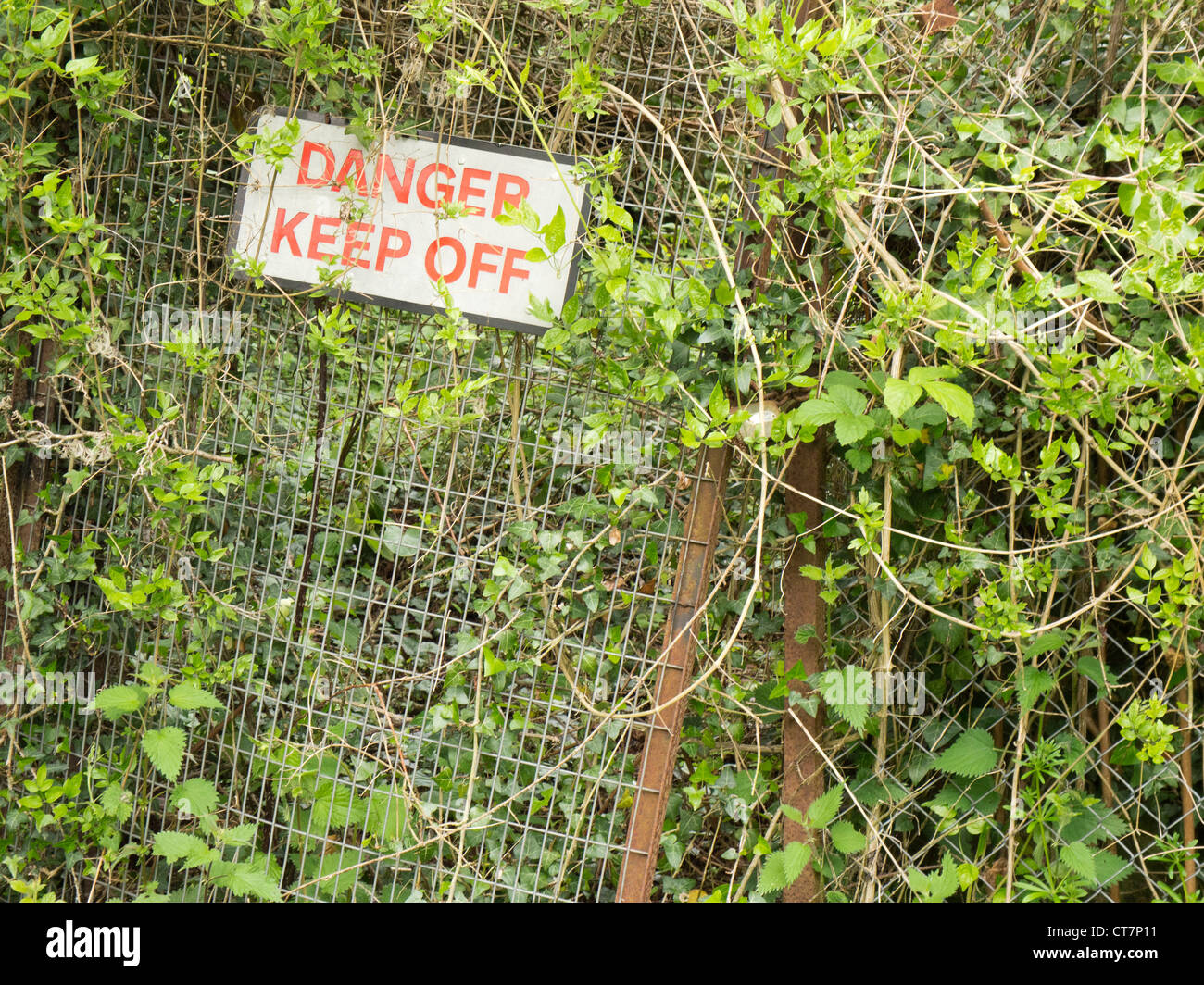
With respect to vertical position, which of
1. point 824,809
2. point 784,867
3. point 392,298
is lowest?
point 784,867

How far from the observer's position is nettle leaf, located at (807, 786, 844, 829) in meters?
1.97

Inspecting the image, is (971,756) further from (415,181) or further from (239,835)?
(415,181)

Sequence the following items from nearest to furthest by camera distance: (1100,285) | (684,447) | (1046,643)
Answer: (1100,285) < (1046,643) < (684,447)

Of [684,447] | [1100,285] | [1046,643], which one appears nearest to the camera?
[1100,285]

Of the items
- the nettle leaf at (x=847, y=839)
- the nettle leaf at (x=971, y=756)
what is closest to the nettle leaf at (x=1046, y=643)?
the nettle leaf at (x=971, y=756)

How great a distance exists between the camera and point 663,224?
6.92 feet

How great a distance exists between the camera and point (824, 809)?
198 cm

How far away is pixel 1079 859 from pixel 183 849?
2.13 m

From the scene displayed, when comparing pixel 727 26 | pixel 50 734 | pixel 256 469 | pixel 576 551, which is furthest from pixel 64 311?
pixel 727 26

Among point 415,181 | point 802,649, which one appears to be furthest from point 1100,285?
point 415,181

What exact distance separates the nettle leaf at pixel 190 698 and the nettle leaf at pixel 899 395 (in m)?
1.77
